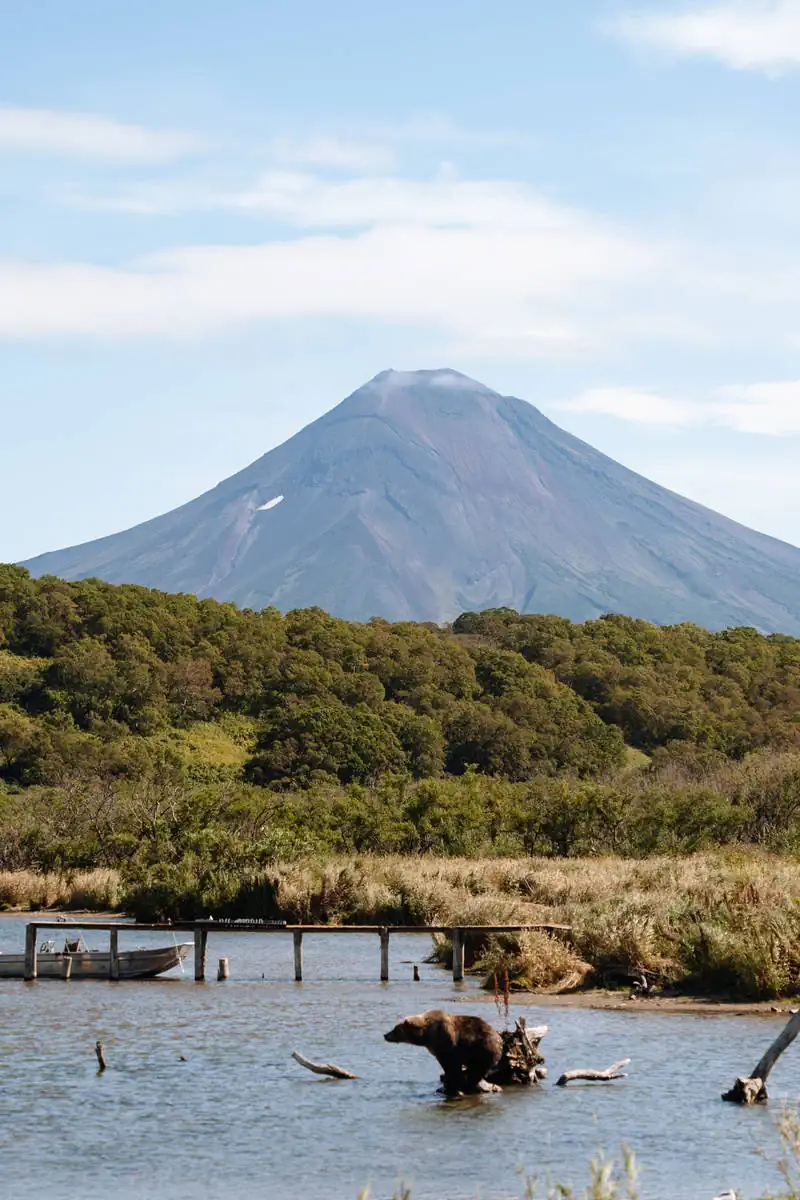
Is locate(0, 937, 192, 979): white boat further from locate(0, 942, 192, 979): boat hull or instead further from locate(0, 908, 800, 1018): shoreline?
locate(0, 908, 800, 1018): shoreline

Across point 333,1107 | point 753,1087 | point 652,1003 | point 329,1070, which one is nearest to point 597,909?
point 652,1003

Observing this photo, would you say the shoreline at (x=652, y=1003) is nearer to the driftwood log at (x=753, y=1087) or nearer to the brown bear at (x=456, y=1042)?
the driftwood log at (x=753, y=1087)

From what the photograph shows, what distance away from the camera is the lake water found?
57.0 ft

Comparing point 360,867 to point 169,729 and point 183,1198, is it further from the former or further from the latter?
point 169,729

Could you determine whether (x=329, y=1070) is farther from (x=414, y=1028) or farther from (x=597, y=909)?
(x=597, y=909)

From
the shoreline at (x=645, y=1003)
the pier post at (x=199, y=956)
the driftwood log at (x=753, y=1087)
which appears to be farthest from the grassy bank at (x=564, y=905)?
the driftwood log at (x=753, y=1087)

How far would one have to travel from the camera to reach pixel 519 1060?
856 inches

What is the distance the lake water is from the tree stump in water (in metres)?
0.33

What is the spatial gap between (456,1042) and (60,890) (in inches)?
1393

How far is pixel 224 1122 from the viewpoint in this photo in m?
20.1

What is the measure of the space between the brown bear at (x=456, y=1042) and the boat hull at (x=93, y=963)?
1503 cm

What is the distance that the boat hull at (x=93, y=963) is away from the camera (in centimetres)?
3538

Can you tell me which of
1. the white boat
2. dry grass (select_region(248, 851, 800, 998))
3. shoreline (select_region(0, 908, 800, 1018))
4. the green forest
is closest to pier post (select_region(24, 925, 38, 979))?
the white boat

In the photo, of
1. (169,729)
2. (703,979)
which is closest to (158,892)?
(703,979)
